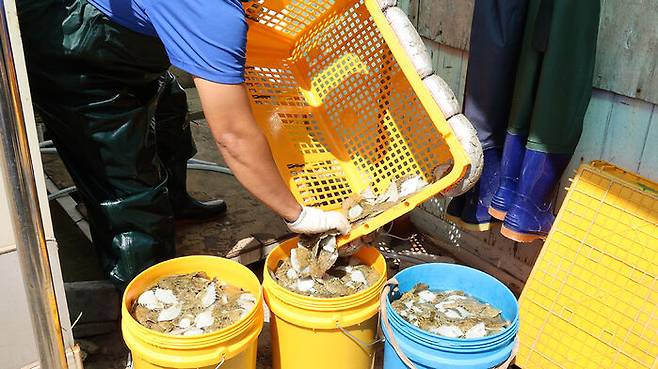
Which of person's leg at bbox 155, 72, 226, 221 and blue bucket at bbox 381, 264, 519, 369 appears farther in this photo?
person's leg at bbox 155, 72, 226, 221

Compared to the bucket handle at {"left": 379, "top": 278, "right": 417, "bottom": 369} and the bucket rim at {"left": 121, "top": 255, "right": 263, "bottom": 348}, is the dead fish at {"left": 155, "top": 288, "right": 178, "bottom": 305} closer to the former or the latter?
the bucket rim at {"left": 121, "top": 255, "right": 263, "bottom": 348}

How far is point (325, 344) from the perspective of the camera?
2154 mm

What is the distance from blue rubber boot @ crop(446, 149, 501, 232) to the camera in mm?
2498

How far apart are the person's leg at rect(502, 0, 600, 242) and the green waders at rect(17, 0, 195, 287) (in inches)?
52.5

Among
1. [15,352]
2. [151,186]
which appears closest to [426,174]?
[151,186]

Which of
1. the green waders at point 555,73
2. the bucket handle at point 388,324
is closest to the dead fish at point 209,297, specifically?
the bucket handle at point 388,324

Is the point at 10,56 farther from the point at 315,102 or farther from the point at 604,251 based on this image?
the point at 604,251

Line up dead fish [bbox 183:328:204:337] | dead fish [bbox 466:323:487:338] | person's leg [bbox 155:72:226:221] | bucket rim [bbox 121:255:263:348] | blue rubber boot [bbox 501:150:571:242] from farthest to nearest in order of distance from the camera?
person's leg [bbox 155:72:226:221], blue rubber boot [bbox 501:150:571:242], dead fish [bbox 466:323:487:338], dead fish [bbox 183:328:204:337], bucket rim [bbox 121:255:263:348]

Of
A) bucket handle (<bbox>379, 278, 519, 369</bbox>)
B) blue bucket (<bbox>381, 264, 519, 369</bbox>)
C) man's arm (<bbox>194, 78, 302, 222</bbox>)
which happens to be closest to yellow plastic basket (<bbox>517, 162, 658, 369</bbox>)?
blue bucket (<bbox>381, 264, 519, 369</bbox>)

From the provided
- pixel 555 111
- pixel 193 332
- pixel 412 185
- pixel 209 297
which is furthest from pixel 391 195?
pixel 193 332

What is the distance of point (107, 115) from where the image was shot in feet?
7.18

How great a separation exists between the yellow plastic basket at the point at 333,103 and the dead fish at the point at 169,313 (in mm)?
641

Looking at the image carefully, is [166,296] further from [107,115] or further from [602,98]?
[602,98]

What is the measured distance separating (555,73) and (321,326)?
117 centimetres
